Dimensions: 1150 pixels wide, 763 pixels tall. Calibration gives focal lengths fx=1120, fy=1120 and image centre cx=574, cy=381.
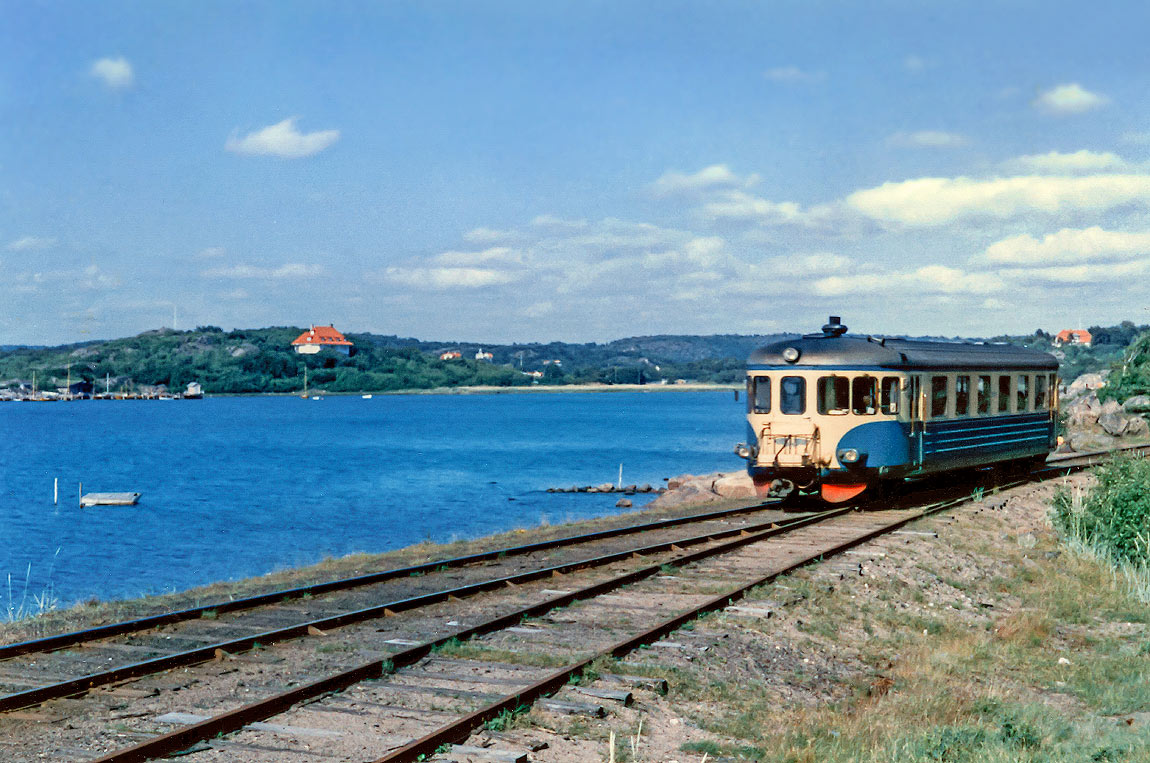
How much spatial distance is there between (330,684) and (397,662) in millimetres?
972

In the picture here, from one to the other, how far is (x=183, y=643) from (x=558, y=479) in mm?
55117

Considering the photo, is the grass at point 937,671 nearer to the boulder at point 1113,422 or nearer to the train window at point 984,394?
the train window at point 984,394

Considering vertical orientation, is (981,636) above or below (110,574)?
above

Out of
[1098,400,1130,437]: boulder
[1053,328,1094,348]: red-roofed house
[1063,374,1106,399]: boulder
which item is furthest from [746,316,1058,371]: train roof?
[1053,328,1094,348]: red-roofed house

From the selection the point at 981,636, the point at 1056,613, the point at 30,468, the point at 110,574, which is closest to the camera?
the point at 981,636

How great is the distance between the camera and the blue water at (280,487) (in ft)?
118

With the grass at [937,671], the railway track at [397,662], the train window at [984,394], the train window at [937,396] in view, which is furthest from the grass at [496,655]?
the train window at [984,394]

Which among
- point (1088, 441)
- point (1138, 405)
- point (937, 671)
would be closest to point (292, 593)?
point (937, 671)

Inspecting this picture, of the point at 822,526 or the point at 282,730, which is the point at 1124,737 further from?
the point at 822,526

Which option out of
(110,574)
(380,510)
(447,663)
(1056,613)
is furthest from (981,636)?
(380,510)

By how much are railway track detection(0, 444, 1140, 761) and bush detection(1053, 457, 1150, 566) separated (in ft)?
18.8

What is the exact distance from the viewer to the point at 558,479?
215 feet

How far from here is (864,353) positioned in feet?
→ 67.8

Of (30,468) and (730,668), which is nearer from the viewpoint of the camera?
(730,668)
